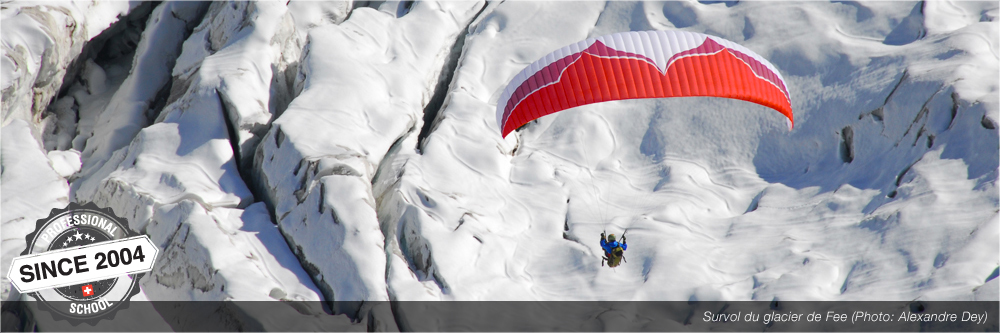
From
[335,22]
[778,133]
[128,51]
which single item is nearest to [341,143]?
[335,22]

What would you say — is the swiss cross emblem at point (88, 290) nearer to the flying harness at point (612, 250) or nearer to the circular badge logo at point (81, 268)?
the circular badge logo at point (81, 268)

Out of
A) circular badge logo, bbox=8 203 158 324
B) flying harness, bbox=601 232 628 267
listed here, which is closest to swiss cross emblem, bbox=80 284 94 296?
circular badge logo, bbox=8 203 158 324

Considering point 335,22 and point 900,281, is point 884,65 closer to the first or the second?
point 900,281

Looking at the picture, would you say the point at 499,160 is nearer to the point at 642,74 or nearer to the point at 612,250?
the point at 612,250

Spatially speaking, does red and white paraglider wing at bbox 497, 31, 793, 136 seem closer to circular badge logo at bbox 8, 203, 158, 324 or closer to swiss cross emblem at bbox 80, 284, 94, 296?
circular badge logo at bbox 8, 203, 158, 324

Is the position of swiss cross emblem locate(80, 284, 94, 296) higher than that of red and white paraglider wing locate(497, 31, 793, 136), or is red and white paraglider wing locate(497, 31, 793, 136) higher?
red and white paraglider wing locate(497, 31, 793, 136)

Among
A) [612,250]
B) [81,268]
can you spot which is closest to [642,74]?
[612,250]
